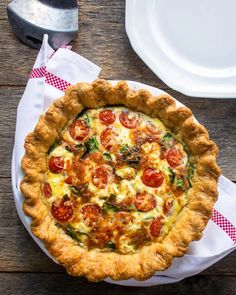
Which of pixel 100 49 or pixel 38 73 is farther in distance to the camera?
pixel 100 49

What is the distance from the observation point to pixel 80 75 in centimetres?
226

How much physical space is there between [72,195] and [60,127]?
232mm

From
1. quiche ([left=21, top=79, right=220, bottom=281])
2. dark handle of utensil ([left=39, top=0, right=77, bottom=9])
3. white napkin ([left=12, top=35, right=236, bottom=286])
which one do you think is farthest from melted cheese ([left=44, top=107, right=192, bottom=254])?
dark handle of utensil ([left=39, top=0, right=77, bottom=9])

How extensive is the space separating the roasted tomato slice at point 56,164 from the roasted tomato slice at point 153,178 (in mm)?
270

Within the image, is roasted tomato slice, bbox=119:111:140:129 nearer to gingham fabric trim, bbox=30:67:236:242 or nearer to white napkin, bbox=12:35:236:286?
white napkin, bbox=12:35:236:286

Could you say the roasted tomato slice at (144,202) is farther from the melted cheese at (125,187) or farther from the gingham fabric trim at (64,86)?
the gingham fabric trim at (64,86)

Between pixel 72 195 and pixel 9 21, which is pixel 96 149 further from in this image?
pixel 9 21

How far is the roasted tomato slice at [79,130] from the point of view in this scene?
2.14m

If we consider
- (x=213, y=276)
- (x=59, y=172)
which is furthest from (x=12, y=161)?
(x=213, y=276)

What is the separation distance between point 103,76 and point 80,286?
2.52 ft

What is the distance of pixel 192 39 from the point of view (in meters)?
2.38

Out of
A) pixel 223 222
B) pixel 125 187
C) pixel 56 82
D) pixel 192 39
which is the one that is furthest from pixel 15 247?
pixel 192 39

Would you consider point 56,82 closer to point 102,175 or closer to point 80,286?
point 102,175

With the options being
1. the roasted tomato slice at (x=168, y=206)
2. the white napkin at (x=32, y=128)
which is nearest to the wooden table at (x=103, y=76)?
the white napkin at (x=32, y=128)
